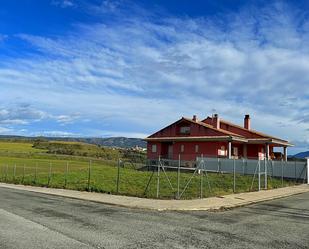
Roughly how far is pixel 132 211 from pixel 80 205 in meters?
3.04

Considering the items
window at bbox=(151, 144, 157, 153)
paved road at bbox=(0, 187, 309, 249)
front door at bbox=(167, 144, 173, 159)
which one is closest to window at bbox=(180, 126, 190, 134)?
front door at bbox=(167, 144, 173, 159)

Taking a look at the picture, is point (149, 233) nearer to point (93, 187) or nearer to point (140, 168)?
point (93, 187)

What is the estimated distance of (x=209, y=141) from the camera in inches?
1965

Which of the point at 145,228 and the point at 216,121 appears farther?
the point at 216,121

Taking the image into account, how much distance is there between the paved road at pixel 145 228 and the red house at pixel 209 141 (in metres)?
32.0

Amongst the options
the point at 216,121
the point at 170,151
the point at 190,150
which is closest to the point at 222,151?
the point at 190,150

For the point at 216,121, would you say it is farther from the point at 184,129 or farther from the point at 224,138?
the point at 224,138

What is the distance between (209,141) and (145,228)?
126 ft

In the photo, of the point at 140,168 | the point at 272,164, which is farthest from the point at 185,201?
the point at 140,168

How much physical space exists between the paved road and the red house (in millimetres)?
32035

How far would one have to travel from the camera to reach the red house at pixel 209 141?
49.6 meters

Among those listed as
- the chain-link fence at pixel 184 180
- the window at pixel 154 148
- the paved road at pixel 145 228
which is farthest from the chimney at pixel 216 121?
the paved road at pixel 145 228

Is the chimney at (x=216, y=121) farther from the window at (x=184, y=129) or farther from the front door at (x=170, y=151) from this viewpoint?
the front door at (x=170, y=151)

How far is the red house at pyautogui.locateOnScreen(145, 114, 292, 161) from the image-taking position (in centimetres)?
4962
